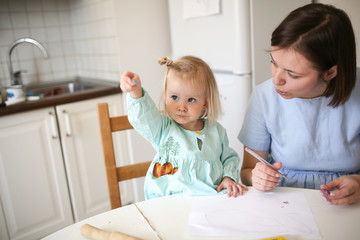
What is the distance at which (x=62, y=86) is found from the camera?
246 centimetres

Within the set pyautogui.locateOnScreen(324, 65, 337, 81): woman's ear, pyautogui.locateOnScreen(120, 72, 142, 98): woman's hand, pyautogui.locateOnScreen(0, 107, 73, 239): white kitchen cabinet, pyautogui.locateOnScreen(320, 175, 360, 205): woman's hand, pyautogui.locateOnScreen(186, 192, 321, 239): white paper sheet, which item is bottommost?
pyautogui.locateOnScreen(0, 107, 73, 239): white kitchen cabinet

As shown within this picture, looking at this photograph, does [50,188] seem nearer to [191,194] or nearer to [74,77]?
[74,77]

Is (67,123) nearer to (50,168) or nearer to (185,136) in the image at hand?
(50,168)

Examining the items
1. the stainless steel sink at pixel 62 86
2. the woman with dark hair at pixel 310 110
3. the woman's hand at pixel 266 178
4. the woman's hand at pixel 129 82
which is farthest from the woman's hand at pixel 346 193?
the stainless steel sink at pixel 62 86

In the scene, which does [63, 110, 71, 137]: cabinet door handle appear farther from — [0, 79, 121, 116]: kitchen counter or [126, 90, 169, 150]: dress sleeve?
[126, 90, 169, 150]: dress sleeve

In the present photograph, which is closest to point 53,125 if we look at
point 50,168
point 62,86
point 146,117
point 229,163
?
point 50,168

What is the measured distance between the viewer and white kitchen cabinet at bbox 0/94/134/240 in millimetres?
1727

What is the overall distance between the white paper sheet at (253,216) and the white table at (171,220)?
21 mm

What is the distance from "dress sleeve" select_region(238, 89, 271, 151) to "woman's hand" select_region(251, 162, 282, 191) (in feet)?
0.79

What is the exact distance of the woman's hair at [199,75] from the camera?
1.01 m

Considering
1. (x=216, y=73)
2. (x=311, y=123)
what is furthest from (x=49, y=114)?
(x=311, y=123)

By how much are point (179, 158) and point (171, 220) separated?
27 cm

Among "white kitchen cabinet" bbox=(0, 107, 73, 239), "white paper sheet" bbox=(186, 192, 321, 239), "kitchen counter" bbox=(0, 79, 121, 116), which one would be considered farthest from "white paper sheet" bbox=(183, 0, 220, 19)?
"white paper sheet" bbox=(186, 192, 321, 239)

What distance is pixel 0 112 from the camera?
5.28 ft
